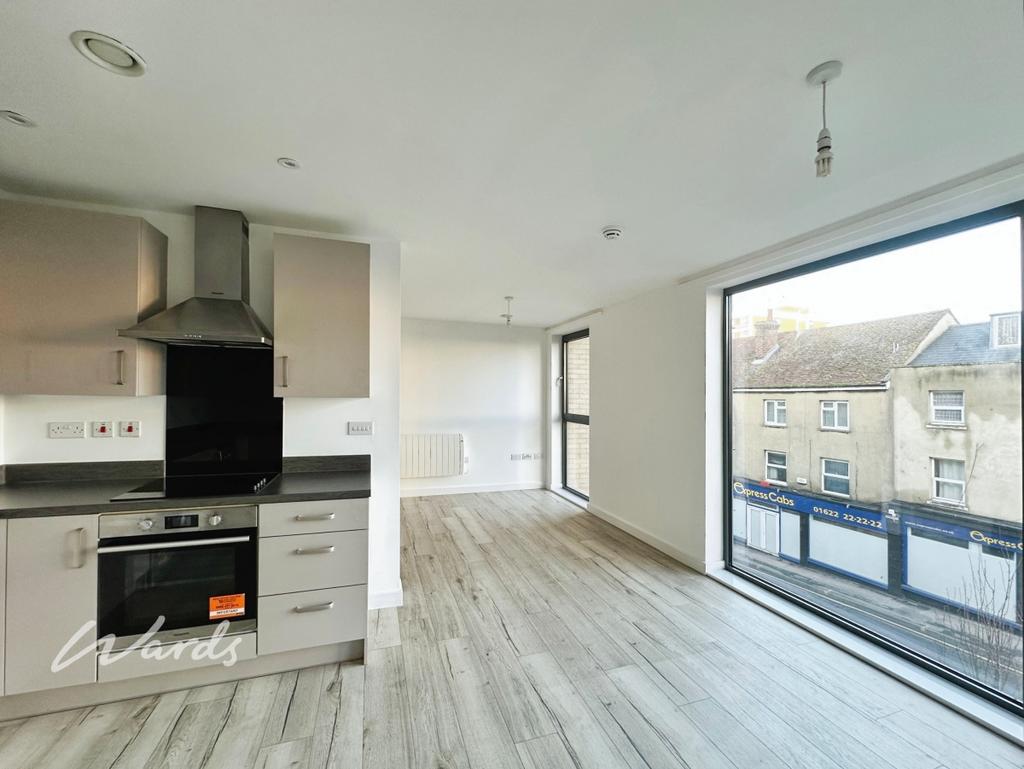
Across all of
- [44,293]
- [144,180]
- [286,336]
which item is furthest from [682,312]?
[44,293]

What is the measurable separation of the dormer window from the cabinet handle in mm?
4274

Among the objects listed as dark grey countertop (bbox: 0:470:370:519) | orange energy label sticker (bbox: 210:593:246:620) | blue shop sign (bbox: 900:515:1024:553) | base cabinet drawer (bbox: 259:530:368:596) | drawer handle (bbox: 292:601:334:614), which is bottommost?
drawer handle (bbox: 292:601:334:614)

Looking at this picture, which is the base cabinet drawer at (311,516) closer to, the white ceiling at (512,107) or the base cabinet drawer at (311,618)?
the base cabinet drawer at (311,618)

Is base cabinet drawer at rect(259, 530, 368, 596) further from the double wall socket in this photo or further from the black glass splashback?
the double wall socket

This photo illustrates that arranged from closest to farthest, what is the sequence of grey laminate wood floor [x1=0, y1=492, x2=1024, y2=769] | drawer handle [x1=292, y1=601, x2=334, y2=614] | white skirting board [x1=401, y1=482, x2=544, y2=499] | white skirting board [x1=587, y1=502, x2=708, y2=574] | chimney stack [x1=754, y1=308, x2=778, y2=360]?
grey laminate wood floor [x1=0, y1=492, x2=1024, y2=769] < drawer handle [x1=292, y1=601, x2=334, y2=614] < chimney stack [x1=754, y1=308, x2=778, y2=360] < white skirting board [x1=587, y1=502, x2=708, y2=574] < white skirting board [x1=401, y1=482, x2=544, y2=499]

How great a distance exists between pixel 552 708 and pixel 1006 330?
9.00 ft

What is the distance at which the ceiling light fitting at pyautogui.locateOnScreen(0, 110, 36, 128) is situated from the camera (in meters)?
1.51

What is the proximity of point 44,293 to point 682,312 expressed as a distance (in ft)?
13.6

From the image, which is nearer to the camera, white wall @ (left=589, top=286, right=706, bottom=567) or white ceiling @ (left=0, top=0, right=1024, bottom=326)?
white ceiling @ (left=0, top=0, right=1024, bottom=326)

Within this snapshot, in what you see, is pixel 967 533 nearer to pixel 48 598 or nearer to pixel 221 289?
pixel 221 289

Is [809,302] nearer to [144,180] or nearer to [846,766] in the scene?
[846,766]

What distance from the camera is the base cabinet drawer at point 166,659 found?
5.98 ft

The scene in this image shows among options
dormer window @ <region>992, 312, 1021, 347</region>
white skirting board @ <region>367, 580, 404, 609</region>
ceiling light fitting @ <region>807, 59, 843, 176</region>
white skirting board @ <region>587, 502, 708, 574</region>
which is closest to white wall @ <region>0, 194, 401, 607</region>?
white skirting board @ <region>367, 580, 404, 609</region>

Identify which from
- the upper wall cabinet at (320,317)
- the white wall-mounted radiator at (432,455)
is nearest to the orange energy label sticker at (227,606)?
the upper wall cabinet at (320,317)
